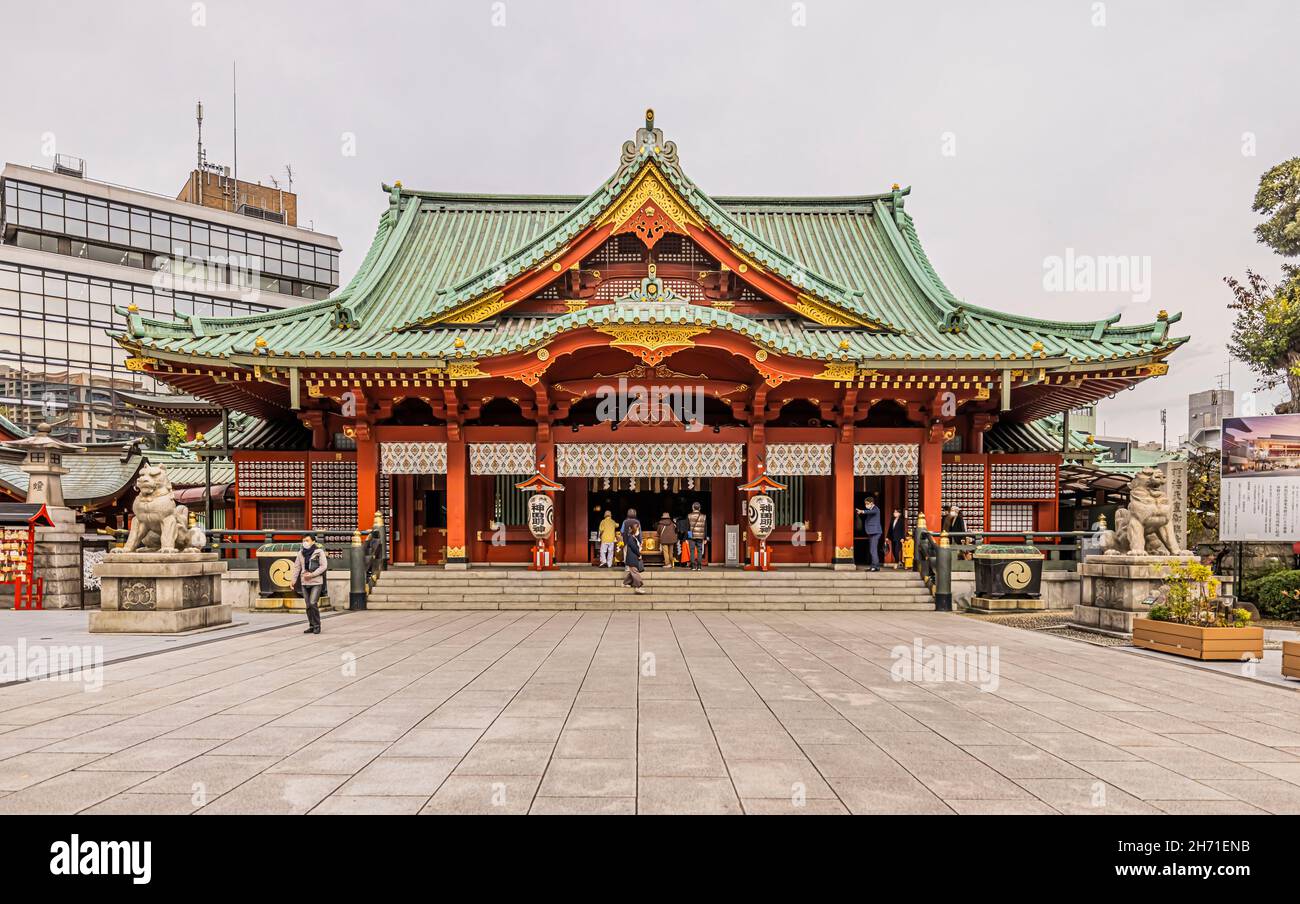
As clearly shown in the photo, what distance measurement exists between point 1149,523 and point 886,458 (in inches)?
239

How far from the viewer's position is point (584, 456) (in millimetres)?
17500

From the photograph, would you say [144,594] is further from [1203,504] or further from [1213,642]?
[1203,504]

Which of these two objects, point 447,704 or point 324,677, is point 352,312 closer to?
point 324,677

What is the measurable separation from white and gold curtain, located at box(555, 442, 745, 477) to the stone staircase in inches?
98.8

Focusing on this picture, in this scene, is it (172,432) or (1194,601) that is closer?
(1194,601)

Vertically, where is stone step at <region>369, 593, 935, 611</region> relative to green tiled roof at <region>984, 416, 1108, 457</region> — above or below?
below

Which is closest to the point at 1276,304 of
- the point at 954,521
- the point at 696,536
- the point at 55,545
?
the point at 954,521

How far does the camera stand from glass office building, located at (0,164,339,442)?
48.5 meters

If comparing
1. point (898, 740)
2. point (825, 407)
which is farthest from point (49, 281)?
point (898, 740)


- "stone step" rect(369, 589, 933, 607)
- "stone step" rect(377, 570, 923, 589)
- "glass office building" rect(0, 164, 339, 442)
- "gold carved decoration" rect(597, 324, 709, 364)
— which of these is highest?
"glass office building" rect(0, 164, 339, 442)

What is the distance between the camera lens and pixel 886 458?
17672mm

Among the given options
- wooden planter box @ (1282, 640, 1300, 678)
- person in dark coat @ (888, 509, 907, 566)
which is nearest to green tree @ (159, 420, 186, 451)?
person in dark coat @ (888, 509, 907, 566)

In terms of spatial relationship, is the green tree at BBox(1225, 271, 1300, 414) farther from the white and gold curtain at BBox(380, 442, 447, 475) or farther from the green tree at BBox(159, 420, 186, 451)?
the green tree at BBox(159, 420, 186, 451)

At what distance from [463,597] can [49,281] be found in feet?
181
